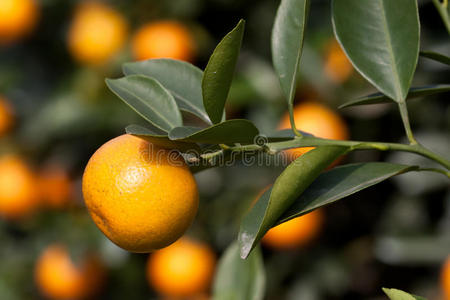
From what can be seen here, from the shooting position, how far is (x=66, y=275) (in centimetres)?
171

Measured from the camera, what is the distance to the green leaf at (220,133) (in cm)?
50

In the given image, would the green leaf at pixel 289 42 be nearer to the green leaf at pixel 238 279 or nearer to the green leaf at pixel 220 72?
the green leaf at pixel 220 72

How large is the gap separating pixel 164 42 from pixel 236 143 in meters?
1.03

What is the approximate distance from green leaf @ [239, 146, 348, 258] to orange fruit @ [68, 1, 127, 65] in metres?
1.21

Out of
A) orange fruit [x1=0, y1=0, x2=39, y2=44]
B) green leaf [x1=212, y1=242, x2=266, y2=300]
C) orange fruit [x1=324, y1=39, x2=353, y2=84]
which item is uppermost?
orange fruit [x1=0, y1=0, x2=39, y2=44]

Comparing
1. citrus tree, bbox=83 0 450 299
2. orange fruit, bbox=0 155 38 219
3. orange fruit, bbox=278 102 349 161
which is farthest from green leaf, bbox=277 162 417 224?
orange fruit, bbox=0 155 38 219

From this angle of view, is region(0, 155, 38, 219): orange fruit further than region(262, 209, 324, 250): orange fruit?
Yes

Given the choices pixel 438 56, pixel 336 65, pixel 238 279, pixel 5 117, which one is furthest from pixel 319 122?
pixel 5 117

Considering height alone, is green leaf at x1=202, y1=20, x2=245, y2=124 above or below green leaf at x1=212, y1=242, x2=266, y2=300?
above

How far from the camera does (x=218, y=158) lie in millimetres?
579

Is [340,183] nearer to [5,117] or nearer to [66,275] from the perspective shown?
[66,275]

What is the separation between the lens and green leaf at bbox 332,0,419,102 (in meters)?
0.61

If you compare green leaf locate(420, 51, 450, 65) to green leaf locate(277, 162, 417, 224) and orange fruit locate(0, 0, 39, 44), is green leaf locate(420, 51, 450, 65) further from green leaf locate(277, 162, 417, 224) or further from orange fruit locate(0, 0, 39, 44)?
orange fruit locate(0, 0, 39, 44)

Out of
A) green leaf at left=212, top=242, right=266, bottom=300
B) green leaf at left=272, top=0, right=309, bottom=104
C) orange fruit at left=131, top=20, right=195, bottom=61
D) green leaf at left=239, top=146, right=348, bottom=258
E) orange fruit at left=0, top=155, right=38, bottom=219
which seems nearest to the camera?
green leaf at left=239, top=146, right=348, bottom=258
